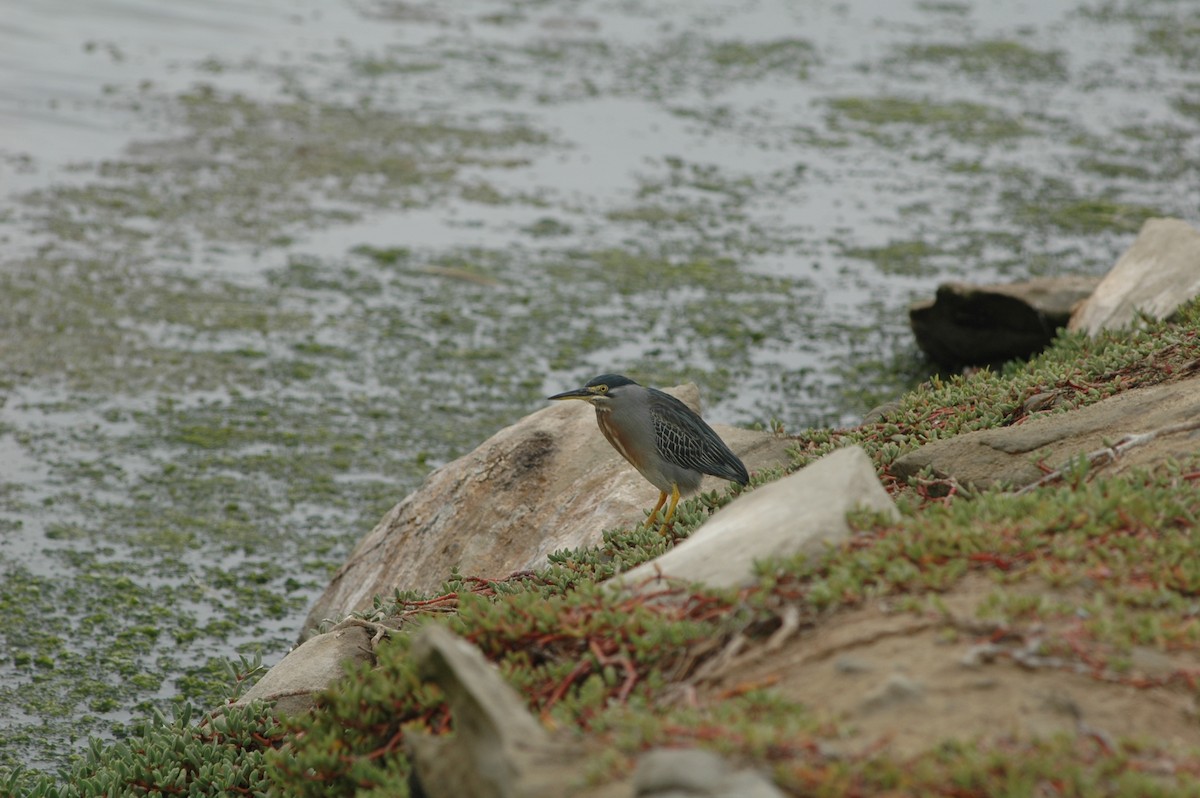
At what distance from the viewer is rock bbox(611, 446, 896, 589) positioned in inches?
141

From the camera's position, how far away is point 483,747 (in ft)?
9.36

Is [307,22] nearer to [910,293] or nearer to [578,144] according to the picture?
[578,144]

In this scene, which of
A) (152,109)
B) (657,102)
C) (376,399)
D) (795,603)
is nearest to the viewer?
(795,603)

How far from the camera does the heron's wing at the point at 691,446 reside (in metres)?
5.19

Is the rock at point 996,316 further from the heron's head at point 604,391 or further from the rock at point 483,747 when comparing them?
the rock at point 483,747

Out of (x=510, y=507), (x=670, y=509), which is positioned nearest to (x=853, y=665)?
(x=670, y=509)

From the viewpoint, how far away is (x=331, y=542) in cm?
731

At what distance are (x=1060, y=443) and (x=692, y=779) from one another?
258cm

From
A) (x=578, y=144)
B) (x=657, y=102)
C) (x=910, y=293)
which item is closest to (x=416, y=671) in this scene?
(x=910, y=293)

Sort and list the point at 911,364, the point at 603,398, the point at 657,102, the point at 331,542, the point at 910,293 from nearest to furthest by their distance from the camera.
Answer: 1. the point at 603,398
2. the point at 331,542
3. the point at 911,364
4. the point at 910,293
5. the point at 657,102

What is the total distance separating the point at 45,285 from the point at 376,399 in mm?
2993

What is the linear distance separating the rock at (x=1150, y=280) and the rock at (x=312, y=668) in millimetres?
4936

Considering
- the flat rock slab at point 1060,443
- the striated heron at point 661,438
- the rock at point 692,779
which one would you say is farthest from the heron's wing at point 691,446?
the rock at point 692,779

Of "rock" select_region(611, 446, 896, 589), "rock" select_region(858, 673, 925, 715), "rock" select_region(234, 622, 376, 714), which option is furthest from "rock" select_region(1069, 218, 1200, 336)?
"rock" select_region(858, 673, 925, 715)
